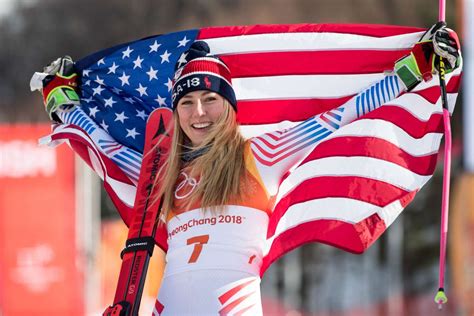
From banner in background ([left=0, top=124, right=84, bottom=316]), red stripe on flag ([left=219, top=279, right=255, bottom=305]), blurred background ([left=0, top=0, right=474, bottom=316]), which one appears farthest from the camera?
banner in background ([left=0, top=124, right=84, bottom=316])

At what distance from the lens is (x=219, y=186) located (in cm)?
381

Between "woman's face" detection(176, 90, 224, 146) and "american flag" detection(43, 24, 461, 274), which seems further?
"american flag" detection(43, 24, 461, 274)

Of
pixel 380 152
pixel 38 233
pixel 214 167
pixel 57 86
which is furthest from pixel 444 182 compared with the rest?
pixel 38 233

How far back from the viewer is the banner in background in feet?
42.8

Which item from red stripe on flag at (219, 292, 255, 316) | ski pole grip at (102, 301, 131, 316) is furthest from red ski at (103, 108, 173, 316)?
red stripe on flag at (219, 292, 255, 316)

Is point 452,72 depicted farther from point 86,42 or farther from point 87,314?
point 86,42

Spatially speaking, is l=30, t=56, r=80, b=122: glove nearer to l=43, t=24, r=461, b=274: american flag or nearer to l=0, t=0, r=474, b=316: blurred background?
l=43, t=24, r=461, b=274: american flag

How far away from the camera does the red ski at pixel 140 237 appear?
388 centimetres

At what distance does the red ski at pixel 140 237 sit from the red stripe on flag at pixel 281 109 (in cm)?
47

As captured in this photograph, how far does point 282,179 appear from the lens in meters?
3.91

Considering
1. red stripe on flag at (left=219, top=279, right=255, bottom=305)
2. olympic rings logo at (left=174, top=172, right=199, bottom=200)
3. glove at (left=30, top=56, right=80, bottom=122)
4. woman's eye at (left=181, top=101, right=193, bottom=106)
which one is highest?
glove at (left=30, top=56, right=80, bottom=122)

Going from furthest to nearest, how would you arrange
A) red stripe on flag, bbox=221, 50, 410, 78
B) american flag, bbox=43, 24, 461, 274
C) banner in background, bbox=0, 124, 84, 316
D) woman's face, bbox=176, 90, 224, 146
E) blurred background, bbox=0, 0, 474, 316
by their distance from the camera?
banner in background, bbox=0, 124, 84, 316 < blurred background, bbox=0, 0, 474, 316 < red stripe on flag, bbox=221, 50, 410, 78 < american flag, bbox=43, 24, 461, 274 < woman's face, bbox=176, 90, 224, 146

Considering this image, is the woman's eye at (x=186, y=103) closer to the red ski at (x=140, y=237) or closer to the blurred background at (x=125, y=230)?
the red ski at (x=140, y=237)

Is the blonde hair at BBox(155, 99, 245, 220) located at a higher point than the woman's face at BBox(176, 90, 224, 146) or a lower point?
lower
